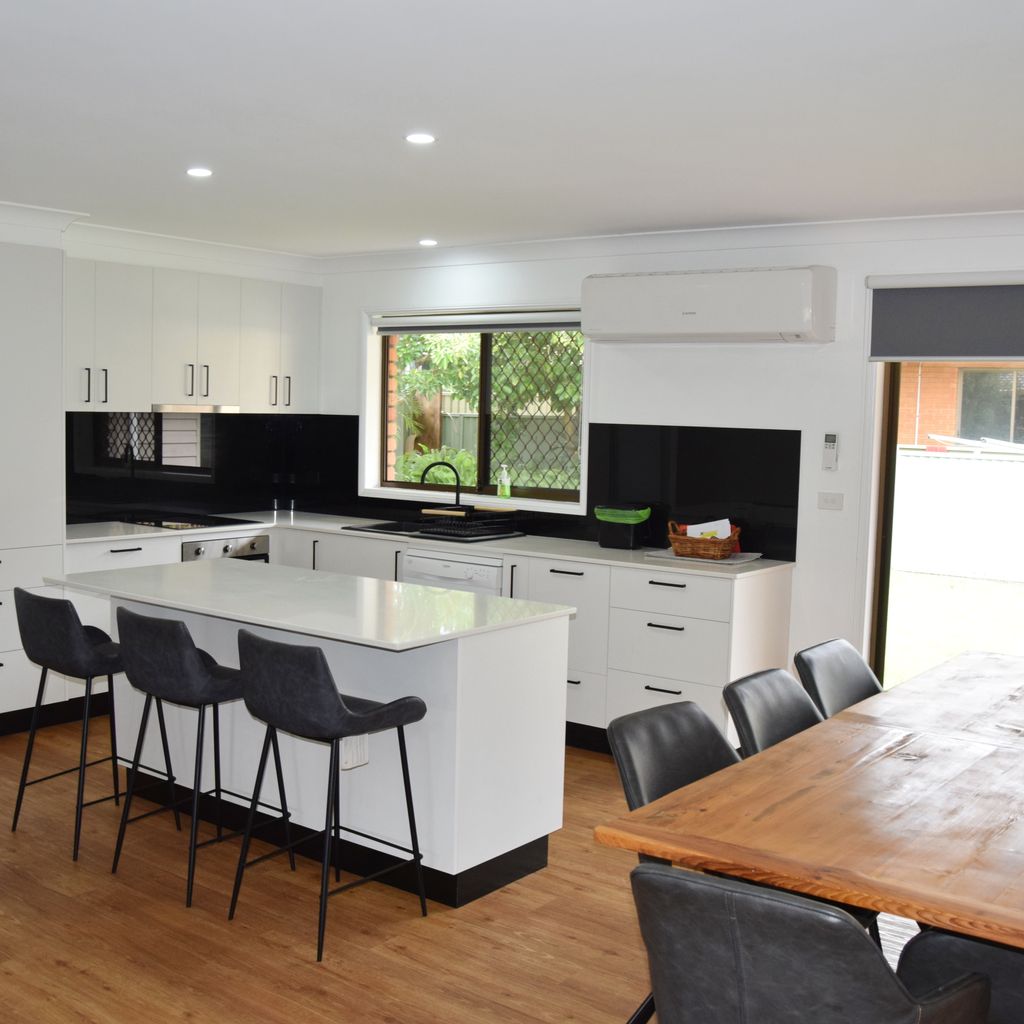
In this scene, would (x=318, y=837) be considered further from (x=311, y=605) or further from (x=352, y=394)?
(x=352, y=394)

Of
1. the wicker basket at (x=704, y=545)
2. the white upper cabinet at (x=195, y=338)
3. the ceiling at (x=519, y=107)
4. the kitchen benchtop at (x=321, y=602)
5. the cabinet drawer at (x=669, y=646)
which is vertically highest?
the ceiling at (x=519, y=107)

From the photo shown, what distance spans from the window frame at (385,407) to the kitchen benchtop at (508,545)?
26cm

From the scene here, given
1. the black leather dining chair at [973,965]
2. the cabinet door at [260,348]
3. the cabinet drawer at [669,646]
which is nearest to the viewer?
the black leather dining chair at [973,965]

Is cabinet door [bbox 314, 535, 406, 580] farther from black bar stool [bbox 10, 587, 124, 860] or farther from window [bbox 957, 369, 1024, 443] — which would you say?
window [bbox 957, 369, 1024, 443]

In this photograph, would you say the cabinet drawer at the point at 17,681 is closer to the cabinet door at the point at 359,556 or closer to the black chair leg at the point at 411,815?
the cabinet door at the point at 359,556

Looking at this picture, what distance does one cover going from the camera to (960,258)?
16.8 feet

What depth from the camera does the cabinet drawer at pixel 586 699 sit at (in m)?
5.72

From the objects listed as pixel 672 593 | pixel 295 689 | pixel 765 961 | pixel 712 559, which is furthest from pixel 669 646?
pixel 765 961

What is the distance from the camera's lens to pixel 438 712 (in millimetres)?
3850

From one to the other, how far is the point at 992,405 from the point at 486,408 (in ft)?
9.43

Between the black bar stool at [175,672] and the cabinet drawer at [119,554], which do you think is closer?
the black bar stool at [175,672]

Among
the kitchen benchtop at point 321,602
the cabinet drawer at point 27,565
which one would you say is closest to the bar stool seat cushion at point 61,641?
the kitchen benchtop at point 321,602

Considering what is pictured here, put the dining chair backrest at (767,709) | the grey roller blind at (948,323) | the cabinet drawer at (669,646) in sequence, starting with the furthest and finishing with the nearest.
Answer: the cabinet drawer at (669,646), the grey roller blind at (948,323), the dining chair backrest at (767,709)

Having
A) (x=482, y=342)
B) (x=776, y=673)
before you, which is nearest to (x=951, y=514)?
(x=776, y=673)
